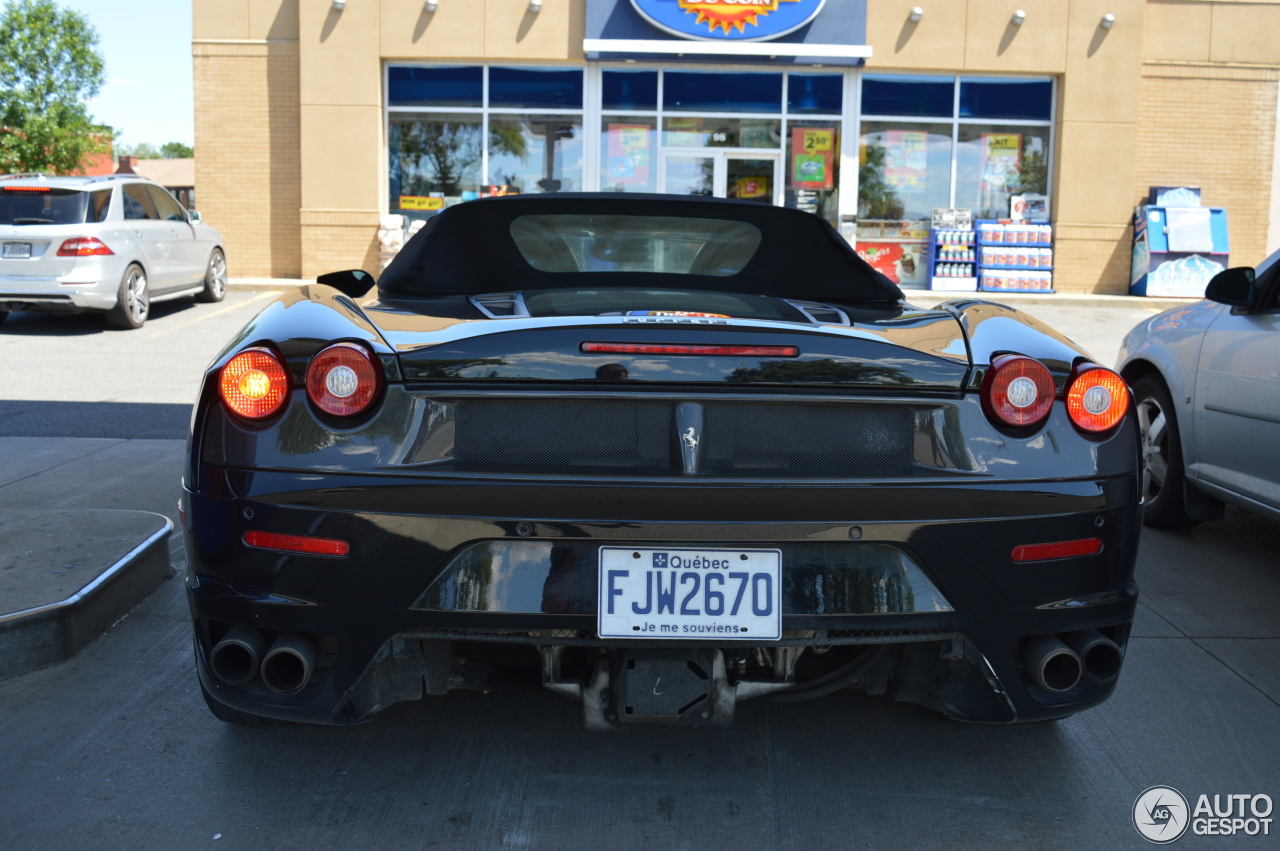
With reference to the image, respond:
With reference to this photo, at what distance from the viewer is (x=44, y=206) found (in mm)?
12055

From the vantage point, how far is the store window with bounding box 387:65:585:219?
57.2ft

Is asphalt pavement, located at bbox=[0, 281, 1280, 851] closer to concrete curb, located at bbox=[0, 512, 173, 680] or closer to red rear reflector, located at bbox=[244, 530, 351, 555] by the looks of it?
concrete curb, located at bbox=[0, 512, 173, 680]

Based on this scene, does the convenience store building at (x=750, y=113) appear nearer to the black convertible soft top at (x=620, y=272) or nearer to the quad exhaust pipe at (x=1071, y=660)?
the black convertible soft top at (x=620, y=272)

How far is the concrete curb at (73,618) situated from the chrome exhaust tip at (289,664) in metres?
1.48

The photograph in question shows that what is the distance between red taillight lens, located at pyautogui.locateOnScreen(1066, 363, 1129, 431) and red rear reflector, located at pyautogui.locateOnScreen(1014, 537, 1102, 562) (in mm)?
261

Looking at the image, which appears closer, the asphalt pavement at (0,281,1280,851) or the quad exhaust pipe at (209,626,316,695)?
the quad exhaust pipe at (209,626,316,695)

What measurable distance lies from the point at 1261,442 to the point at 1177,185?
15.4 metres

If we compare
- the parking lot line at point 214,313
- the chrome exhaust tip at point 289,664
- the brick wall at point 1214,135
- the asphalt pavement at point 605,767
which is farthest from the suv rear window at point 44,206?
the brick wall at point 1214,135

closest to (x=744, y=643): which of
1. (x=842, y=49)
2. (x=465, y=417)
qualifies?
(x=465, y=417)

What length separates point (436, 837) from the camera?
253 centimetres

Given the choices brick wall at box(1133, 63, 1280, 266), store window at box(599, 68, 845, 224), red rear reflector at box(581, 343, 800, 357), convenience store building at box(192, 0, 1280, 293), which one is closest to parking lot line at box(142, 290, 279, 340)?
convenience store building at box(192, 0, 1280, 293)

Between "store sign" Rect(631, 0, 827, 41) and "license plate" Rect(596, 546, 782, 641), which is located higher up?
"store sign" Rect(631, 0, 827, 41)

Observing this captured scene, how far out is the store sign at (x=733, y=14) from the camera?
16656mm

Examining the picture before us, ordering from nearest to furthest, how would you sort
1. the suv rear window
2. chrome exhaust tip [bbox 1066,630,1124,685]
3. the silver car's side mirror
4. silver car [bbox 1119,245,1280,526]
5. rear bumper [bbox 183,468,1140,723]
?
1. rear bumper [bbox 183,468,1140,723]
2. chrome exhaust tip [bbox 1066,630,1124,685]
3. silver car [bbox 1119,245,1280,526]
4. the silver car's side mirror
5. the suv rear window
